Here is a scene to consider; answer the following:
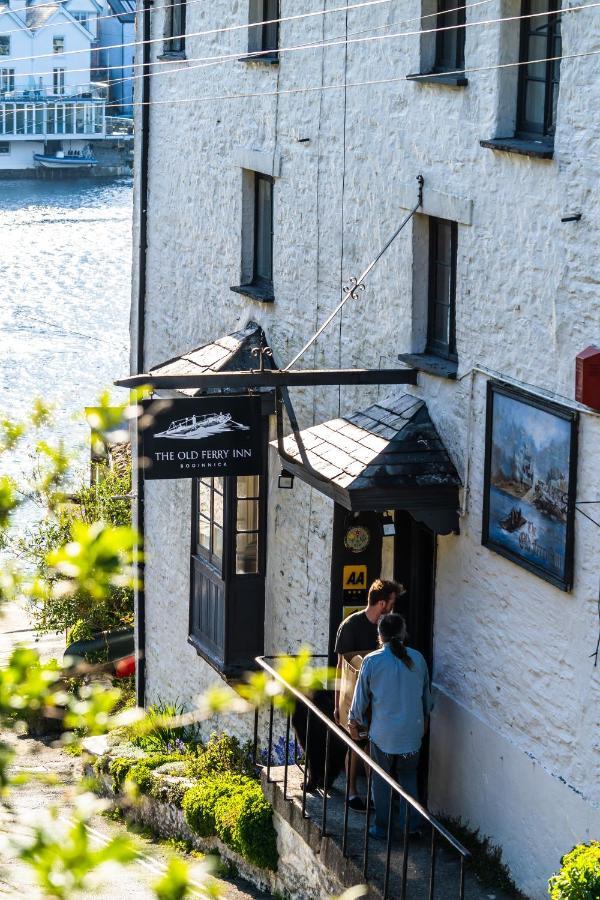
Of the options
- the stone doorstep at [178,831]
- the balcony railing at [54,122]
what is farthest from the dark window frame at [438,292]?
the balcony railing at [54,122]

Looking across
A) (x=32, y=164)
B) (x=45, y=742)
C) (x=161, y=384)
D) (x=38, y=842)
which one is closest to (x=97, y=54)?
(x=32, y=164)

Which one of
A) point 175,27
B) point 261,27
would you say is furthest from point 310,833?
point 175,27

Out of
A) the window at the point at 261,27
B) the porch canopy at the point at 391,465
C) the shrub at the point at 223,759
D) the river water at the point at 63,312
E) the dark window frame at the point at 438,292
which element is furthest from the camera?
the river water at the point at 63,312

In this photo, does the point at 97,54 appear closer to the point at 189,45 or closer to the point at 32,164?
the point at 32,164

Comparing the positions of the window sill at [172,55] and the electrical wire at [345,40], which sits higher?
the window sill at [172,55]

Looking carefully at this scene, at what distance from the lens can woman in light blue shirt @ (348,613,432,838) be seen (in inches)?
387

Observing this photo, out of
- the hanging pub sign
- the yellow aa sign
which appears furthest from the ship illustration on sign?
the yellow aa sign

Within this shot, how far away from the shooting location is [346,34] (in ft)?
39.5

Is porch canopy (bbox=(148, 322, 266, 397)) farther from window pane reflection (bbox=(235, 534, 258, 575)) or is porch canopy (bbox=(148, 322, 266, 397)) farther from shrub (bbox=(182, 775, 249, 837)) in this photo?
shrub (bbox=(182, 775, 249, 837))

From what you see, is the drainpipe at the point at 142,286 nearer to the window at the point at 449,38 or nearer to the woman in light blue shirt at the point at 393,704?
the window at the point at 449,38

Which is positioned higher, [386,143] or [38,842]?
[386,143]

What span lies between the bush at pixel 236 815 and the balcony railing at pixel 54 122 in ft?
255

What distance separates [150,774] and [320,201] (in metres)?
5.01

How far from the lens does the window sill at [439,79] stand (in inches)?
406
